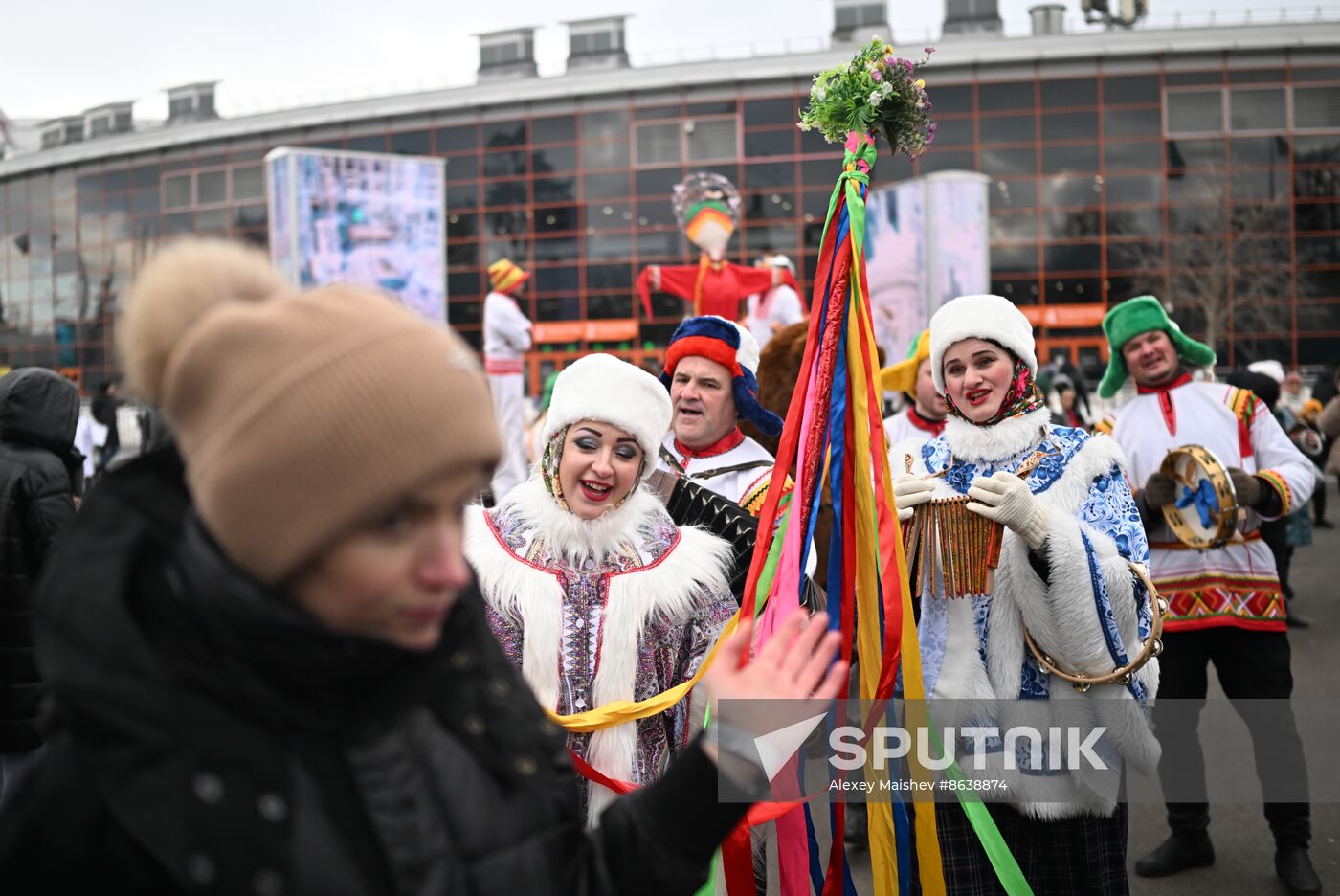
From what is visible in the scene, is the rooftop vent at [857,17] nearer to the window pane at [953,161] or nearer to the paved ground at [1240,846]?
the window pane at [953,161]

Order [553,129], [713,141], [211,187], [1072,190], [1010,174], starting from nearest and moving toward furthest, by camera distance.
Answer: [1072,190], [1010,174], [713,141], [553,129], [211,187]

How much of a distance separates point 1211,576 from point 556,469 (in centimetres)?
290

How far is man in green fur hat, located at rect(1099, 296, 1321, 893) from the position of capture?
4.29 metres

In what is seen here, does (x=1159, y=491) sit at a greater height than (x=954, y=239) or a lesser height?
lesser

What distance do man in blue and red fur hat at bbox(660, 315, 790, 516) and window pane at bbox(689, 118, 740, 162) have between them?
→ 2700 centimetres

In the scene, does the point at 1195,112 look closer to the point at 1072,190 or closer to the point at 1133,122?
the point at 1133,122

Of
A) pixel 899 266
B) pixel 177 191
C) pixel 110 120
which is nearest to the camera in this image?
pixel 899 266

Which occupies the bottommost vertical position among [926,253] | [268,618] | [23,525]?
[23,525]

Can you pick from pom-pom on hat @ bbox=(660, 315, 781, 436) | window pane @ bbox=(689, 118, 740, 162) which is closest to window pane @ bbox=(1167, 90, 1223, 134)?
window pane @ bbox=(689, 118, 740, 162)

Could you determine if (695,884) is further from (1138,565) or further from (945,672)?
(1138,565)

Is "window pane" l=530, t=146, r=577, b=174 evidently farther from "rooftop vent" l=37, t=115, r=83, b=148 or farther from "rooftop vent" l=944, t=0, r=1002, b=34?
"rooftop vent" l=37, t=115, r=83, b=148

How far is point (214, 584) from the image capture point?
3.67ft

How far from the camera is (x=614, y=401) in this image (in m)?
2.97

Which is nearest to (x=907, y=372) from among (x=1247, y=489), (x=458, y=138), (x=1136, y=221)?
(x=1247, y=489)
